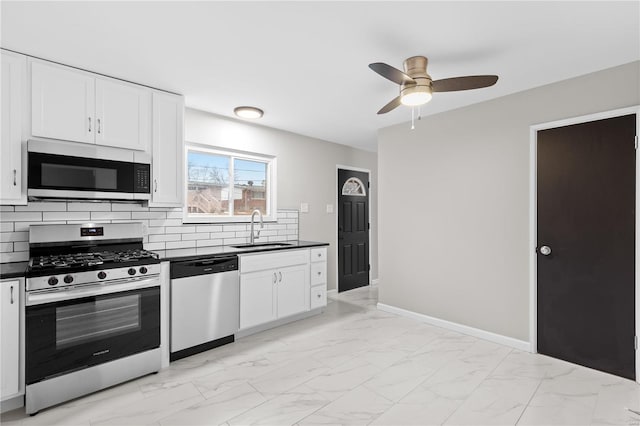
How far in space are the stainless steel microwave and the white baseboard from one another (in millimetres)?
3013

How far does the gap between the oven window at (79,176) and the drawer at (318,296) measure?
2.36 metres

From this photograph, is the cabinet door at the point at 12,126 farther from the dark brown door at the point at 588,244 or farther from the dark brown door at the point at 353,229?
the dark brown door at the point at 588,244

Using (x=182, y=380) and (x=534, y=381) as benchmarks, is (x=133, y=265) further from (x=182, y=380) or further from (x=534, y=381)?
(x=534, y=381)

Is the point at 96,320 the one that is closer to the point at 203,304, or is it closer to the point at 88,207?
the point at 203,304

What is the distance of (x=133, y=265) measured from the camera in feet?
8.39

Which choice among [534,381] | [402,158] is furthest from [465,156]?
[534,381]

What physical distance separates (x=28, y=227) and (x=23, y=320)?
83 centimetres

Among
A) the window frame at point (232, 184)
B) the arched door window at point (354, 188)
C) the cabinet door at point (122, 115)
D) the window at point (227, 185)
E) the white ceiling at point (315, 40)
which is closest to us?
the white ceiling at point (315, 40)

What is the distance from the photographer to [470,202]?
3.46 m

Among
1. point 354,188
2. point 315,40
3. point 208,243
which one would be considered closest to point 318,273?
point 208,243

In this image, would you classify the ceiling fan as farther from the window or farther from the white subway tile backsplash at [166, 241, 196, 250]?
the white subway tile backsplash at [166, 241, 196, 250]

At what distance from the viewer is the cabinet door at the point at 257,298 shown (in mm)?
3352

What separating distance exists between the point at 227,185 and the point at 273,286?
1.34 meters

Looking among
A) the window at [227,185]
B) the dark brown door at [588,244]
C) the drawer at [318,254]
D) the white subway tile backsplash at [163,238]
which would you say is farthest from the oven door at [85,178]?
the dark brown door at [588,244]
